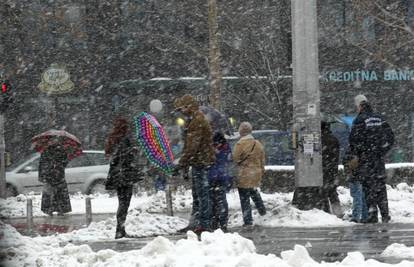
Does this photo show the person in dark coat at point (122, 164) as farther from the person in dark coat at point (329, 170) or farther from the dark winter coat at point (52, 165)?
the dark winter coat at point (52, 165)

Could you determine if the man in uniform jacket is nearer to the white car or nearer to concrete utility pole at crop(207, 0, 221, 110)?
the white car

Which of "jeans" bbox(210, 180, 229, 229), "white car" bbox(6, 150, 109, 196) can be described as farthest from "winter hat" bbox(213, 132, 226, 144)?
"white car" bbox(6, 150, 109, 196)

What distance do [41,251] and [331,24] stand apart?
21.3 meters

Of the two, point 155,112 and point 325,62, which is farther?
point 325,62

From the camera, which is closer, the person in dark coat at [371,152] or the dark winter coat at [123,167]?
the dark winter coat at [123,167]

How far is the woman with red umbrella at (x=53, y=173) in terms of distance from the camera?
55.4ft

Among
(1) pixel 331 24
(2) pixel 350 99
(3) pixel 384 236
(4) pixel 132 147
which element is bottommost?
(3) pixel 384 236

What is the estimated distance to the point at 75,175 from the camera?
20.5m

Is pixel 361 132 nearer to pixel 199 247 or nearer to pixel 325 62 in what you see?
pixel 199 247

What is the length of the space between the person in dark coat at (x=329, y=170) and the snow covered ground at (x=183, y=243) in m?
0.41

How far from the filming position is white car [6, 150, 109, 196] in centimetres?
2031

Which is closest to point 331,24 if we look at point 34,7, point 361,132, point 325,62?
point 325,62

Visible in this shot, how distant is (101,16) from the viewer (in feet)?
96.5

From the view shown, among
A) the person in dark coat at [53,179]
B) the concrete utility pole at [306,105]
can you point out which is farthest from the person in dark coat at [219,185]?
the person in dark coat at [53,179]
